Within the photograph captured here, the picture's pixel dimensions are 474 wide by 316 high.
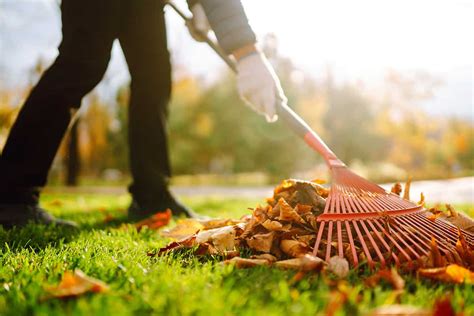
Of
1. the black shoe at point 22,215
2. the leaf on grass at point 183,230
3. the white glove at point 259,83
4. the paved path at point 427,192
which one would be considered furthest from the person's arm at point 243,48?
the paved path at point 427,192

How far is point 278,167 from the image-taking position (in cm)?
2200

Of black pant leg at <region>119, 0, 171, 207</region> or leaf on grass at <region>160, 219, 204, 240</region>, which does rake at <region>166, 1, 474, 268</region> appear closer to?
leaf on grass at <region>160, 219, 204, 240</region>

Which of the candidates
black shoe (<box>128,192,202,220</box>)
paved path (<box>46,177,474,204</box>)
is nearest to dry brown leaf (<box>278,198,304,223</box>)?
black shoe (<box>128,192,202,220</box>)

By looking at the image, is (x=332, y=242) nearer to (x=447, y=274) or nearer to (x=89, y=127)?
(x=447, y=274)

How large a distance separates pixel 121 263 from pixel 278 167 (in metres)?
20.6

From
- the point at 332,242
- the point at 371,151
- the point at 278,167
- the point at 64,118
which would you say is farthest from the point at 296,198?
the point at 371,151

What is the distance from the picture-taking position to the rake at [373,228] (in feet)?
5.24

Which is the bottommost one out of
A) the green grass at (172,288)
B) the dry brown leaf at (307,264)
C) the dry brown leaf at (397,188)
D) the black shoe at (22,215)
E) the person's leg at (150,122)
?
the green grass at (172,288)

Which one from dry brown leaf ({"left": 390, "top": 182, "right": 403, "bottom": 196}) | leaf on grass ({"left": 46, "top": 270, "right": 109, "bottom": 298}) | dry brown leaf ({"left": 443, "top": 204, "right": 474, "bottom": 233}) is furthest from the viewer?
dry brown leaf ({"left": 390, "top": 182, "right": 403, "bottom": 196})

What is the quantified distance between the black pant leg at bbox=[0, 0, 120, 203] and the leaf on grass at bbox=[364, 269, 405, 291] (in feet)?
5.70

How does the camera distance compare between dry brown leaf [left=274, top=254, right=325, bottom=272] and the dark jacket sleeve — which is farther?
the dark jacket sleeve

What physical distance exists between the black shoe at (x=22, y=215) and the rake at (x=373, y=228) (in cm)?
148

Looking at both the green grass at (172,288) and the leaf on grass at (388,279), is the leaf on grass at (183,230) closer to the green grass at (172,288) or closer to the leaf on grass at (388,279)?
the green grass at (172,288)

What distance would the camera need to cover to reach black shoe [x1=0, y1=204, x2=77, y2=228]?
7.63 ft
